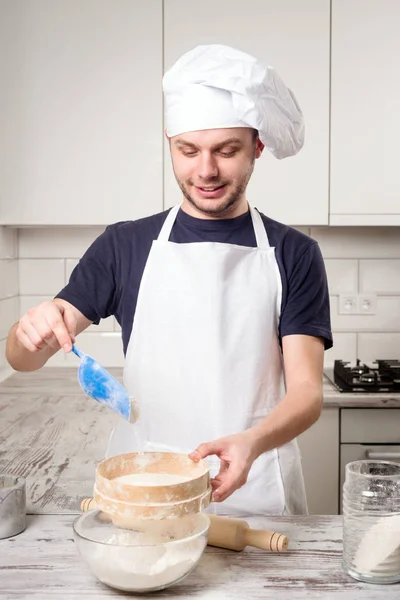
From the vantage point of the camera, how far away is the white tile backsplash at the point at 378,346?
2893 mm

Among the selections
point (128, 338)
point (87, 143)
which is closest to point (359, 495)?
point (128, 338)

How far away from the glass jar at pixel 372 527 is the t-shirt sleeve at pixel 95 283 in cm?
74

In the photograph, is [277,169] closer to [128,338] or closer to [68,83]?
[68,83]

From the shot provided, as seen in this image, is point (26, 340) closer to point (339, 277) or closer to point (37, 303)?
point (37, 303)

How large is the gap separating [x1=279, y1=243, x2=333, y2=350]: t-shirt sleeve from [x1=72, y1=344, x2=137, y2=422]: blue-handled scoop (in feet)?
1.78

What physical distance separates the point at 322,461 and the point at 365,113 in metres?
1.16

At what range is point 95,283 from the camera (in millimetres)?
Answer: 1612

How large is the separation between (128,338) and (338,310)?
1384 mm

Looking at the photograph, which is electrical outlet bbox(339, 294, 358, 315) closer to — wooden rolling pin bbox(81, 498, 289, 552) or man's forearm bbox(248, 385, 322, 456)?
man's forearm bbox(248, 385, 322, 456)

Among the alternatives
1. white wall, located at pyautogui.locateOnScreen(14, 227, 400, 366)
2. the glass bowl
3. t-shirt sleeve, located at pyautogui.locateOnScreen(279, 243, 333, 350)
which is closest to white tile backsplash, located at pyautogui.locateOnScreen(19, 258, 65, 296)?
white wall, located at pyautogui.locateOnScreen(14, 227, 400, 366)

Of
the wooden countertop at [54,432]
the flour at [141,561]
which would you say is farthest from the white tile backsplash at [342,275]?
the flour at [141,561]

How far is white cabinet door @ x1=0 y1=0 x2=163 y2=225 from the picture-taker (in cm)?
246

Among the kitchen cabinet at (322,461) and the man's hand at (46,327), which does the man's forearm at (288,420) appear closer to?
the man's hand at (46,327)

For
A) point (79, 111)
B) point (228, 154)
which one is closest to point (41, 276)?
point (79, 111)
